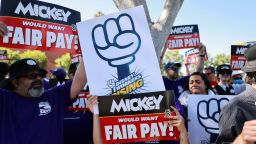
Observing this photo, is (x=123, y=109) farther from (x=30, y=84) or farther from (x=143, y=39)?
(x=30, y=84)

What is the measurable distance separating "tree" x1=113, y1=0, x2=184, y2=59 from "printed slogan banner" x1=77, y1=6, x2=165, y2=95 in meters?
2.50

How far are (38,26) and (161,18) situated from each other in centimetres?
202

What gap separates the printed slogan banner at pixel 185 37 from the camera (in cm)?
848

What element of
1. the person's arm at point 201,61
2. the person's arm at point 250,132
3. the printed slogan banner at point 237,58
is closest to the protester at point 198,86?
the person's arm at point 201,61

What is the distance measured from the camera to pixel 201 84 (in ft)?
14.5

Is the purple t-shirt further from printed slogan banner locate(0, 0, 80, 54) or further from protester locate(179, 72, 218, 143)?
protester locate(179, 72, 218, 143)

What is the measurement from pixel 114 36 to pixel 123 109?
0.63 meters

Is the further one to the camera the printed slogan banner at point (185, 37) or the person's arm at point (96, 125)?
the printed slogan banner at point (185, 37)

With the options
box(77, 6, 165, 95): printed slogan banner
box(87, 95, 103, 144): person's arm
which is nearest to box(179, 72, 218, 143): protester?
box(77, 6, 165, 95): printed slogan banner

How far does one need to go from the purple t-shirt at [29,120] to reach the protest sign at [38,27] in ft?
5.18

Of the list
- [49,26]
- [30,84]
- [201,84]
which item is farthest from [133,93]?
[49,26]

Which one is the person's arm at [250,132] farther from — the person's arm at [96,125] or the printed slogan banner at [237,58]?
the printed slogan banner at [237,58]

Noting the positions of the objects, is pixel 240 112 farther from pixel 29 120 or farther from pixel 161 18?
pixel 161 18

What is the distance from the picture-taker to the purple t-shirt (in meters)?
2.83
